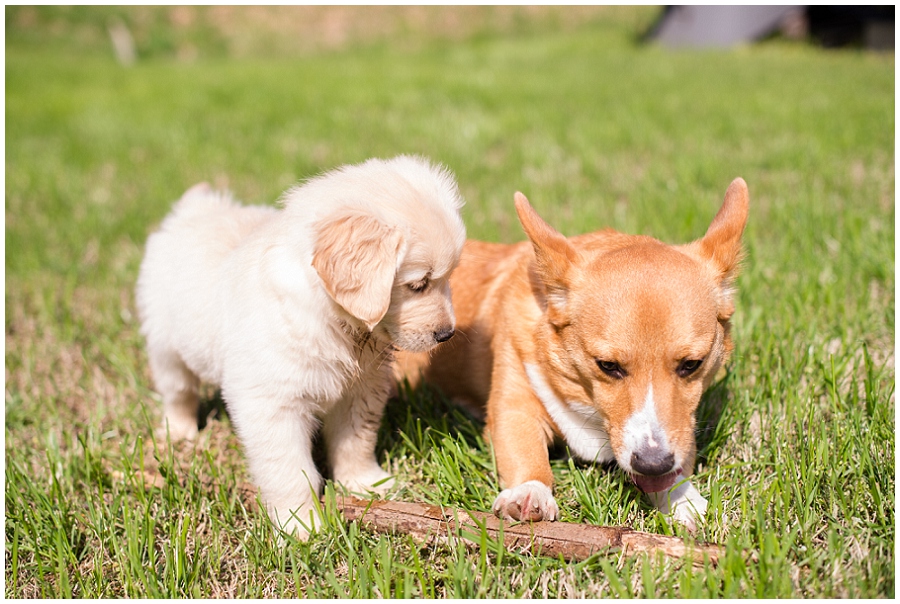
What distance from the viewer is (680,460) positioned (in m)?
2.33

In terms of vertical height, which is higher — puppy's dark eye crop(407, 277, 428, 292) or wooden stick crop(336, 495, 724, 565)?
puppy's dark eye crop(407, 277, 428, 292)

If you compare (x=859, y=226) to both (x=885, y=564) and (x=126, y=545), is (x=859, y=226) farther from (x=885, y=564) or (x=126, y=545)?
(x=126, y=545)

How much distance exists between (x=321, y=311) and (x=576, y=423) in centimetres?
109

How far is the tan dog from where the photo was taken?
7.70 ft

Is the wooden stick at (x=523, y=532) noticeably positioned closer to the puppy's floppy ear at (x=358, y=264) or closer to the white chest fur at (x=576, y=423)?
the white chest fur at (x=576, y=423)

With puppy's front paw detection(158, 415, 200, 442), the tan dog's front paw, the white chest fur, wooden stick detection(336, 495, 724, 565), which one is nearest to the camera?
wooden stick detection(336, 495, 724, 565)

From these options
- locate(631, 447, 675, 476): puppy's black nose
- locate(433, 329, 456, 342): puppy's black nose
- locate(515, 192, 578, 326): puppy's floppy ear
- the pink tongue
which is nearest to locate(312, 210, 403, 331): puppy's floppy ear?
locate(433, 329, 456, 342): puppy's black nose

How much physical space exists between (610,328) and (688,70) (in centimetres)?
1249

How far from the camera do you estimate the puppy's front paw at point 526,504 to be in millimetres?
2455

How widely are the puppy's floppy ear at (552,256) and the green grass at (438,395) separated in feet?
2.13

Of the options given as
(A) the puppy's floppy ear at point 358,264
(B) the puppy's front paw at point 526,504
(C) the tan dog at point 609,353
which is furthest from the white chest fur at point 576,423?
(A) the puppy's floppy ear at point 358,264

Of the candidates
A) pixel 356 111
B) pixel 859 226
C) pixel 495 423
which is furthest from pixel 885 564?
pixel 356 111

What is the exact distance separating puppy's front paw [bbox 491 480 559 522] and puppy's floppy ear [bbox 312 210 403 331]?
2.60 feet

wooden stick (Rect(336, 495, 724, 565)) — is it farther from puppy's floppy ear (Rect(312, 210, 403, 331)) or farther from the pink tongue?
puppy's floppy ear (Rect(312, 210, 403, 331))
